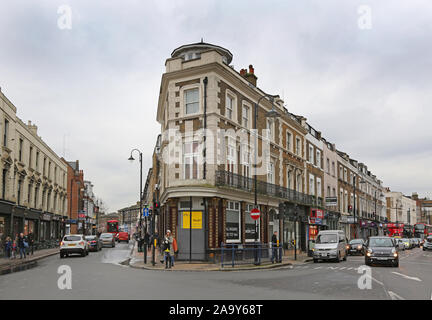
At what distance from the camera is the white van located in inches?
1030

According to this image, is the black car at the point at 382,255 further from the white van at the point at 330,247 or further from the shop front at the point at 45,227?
the shop front at the point at 45,227

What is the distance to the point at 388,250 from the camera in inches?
869

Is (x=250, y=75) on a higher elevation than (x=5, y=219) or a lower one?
higher

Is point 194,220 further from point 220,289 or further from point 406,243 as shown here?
point 406,243

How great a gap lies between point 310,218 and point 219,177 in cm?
1721

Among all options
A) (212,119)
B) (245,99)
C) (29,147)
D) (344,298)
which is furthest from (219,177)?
(29,147)

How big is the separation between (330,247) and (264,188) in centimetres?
610

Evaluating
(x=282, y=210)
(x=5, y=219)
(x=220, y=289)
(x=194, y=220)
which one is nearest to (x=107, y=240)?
(x=5, y=219)

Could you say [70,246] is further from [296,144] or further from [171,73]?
[296,144]

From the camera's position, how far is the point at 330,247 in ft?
86.3

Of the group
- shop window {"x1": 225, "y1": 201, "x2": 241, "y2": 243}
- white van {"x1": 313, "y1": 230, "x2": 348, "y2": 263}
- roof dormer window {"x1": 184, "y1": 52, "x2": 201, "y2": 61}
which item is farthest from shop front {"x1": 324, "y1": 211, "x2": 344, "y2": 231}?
roof dormer window {"x1": 184, "y1": 52, "x2": 201, "y2": 61}

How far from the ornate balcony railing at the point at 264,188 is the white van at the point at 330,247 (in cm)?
490

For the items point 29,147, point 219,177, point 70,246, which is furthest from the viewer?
point 29,147

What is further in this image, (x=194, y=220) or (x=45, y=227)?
(x=45, y=227)
